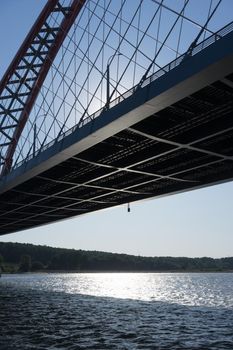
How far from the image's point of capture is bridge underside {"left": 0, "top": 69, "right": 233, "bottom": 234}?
27.8 metres

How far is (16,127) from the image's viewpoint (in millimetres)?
75125

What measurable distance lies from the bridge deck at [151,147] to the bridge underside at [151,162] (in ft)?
0.17

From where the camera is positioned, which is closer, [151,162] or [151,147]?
[151,147]

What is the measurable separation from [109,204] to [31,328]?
103 ft

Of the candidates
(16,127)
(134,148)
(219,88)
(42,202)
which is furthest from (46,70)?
(219,88)

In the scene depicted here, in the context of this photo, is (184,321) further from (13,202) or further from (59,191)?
(13,202)

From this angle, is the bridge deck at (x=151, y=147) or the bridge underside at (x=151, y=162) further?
the bridge underside at (x=151, y=162)

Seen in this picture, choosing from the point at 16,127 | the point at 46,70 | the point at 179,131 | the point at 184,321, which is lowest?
the point at 184,321

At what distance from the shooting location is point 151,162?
1585 inches

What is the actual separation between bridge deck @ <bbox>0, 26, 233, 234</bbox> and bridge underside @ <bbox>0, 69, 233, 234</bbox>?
0.05 meters

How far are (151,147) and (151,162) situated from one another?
4.89m

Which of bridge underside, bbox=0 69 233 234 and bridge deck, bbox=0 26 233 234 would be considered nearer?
bridge deck, bbox=0 26 233 234

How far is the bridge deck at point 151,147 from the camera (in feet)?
75.5

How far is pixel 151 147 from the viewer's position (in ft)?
116
